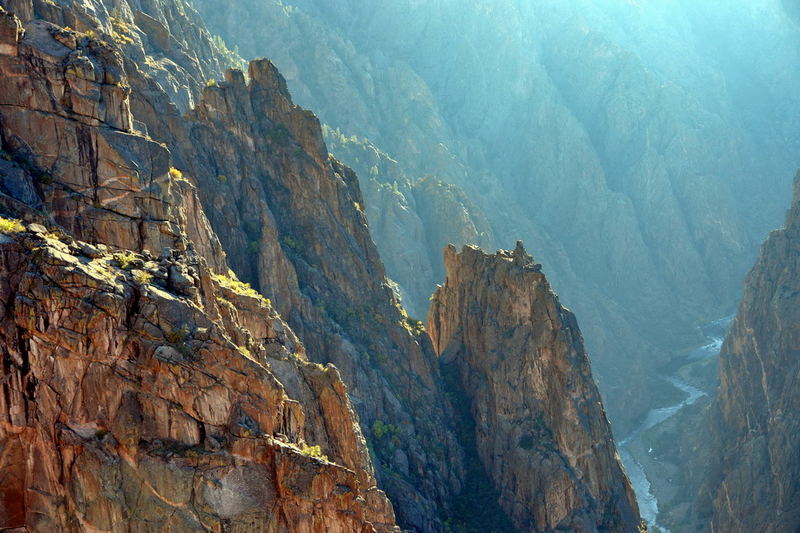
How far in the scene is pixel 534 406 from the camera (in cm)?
7538

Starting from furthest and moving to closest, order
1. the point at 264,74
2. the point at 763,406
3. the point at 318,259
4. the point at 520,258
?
the point at 763,406, the point at 264,74, the point at 520,258, the point at 318,259

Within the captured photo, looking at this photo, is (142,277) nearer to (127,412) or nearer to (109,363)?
(109,363)

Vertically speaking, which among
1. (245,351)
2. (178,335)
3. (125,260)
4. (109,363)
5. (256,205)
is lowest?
(109,363)

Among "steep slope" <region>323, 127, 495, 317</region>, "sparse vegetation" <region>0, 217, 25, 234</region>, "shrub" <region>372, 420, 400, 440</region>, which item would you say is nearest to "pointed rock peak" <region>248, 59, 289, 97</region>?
"shrub" <region>372, 420, 400, 440</region>

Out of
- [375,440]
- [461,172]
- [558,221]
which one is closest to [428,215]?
[461,172]

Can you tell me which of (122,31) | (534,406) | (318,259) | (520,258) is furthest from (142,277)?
(122,31)

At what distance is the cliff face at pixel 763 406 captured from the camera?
96.0 m

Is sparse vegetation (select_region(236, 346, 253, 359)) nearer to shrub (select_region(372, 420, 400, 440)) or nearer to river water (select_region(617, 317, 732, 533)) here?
shrub (select_region(372, 420, 400, 440))

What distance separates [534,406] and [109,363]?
150ft

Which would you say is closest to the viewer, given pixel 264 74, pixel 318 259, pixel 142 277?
pixel 142 277

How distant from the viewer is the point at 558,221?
193 m

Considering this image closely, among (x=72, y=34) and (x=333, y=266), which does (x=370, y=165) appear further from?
(x=72, y=34)

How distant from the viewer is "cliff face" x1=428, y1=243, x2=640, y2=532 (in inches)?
2830

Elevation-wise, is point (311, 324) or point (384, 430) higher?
point (311, 324)
